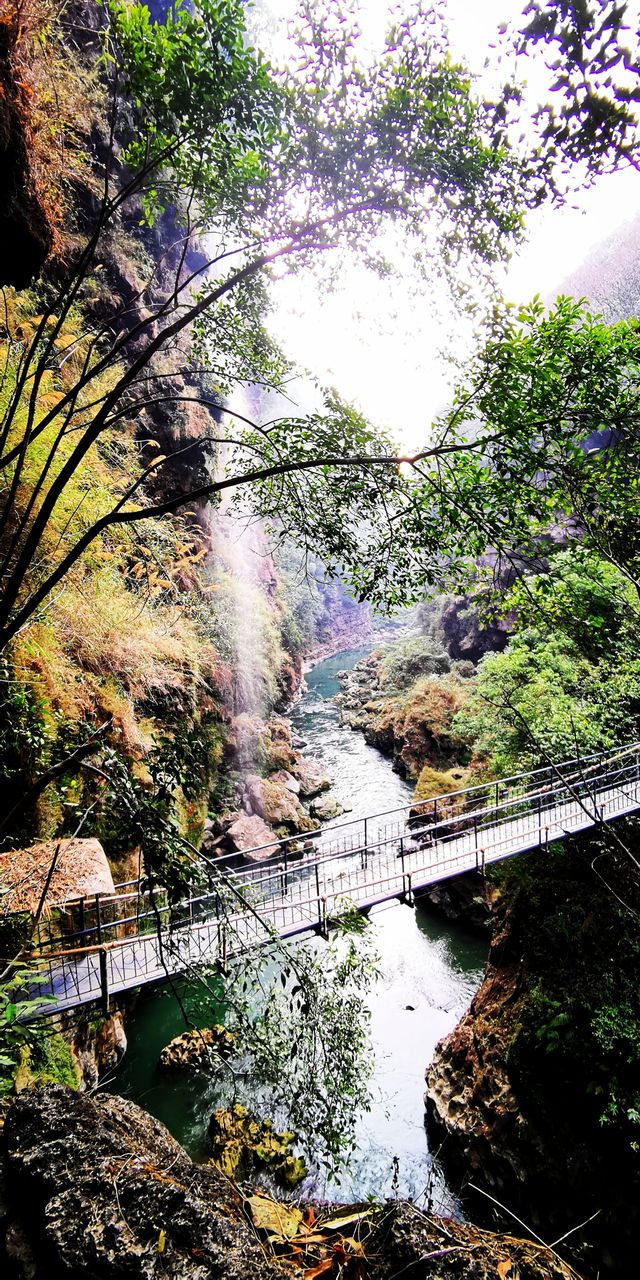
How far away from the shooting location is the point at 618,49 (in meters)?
1.27

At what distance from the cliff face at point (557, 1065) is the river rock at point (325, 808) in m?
7.15

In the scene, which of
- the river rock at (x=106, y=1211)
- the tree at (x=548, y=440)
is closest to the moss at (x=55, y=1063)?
the river rock at (x=106, y=1211)

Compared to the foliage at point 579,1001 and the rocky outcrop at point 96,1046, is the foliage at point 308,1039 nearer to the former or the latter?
the rocky outcrop at point 96,1046

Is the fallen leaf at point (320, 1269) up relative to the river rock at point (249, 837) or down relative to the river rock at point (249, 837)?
up

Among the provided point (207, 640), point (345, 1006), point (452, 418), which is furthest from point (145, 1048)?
point (452, 418)

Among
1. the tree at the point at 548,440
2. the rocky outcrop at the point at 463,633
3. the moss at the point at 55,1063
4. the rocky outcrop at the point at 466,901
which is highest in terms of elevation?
the rocky outcrop at the point at 463,633

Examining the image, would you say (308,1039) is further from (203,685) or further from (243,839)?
(203,685)

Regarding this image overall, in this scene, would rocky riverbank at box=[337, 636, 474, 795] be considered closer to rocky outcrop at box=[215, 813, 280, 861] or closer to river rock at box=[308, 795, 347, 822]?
river rock at box=[308, 795, 347, 822]

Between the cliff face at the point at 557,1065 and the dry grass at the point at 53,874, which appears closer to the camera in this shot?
the dry grass at the point at 53,874

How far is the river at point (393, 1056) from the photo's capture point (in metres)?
6.28

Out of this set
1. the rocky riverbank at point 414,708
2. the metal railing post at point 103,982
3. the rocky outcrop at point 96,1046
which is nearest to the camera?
the metal railing post at point 103,982

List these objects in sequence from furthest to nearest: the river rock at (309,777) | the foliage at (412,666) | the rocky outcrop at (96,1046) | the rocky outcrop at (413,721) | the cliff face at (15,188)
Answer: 1. the foliage at (412,666)
2. the rocky outcrop at (413,721)
3. the river rock at (309,777)
4. the rocky outcrop at (96,1046)
5. the cliff face at (15,188)

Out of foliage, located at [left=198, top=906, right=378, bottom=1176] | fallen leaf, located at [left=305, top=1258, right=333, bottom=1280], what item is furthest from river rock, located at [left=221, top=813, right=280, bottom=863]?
fallen leaf, located at [left=305, top=1258, right=333, bottom=1280]

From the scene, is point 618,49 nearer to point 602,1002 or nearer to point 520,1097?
point 602,1002
